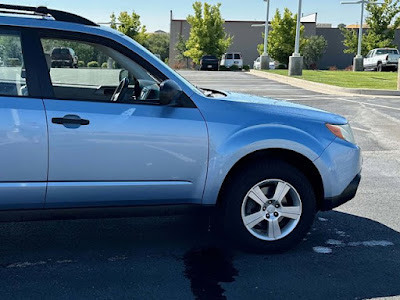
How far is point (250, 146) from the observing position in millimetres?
4074

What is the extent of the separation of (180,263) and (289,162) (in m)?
1.21

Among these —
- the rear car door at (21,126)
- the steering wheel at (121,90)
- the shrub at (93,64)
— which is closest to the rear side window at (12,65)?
the rear car door at (21,126)

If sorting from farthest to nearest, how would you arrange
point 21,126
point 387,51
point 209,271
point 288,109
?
point 387,51 < point 288,109 < point 209,271 < point 21,126

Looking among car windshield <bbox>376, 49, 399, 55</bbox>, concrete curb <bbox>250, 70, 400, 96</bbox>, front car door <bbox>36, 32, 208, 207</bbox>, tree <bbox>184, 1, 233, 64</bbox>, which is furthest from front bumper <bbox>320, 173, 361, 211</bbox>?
tree <bbox>184, 1, 233, 64</bbox>

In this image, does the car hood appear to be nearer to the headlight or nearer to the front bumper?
the headlight

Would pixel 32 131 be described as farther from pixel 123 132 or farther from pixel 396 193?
pixel 396 193

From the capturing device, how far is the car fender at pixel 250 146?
4.04 metres

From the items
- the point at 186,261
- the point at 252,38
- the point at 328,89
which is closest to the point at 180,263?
the point at 186,261

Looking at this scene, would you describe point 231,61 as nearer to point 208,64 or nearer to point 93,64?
point 208,64

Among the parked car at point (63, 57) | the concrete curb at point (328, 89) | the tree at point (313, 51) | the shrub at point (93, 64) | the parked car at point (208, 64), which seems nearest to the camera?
the parked car at point (63, 57)

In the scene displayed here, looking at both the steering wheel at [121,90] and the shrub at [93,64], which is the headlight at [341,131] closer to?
the steering wheel at [121,90]

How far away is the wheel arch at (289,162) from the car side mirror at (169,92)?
735 millimetres

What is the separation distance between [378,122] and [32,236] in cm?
961

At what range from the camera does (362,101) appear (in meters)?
16.8
